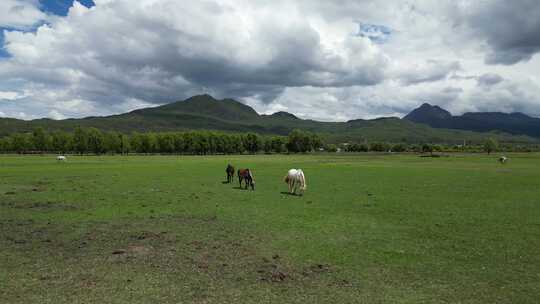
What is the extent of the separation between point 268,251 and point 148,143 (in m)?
152

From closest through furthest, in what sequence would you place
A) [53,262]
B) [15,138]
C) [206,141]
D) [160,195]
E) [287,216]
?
[53,262] → [287,216] → [160,195] → [15,138] → [206,141]

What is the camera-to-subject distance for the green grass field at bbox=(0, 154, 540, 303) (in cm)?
914

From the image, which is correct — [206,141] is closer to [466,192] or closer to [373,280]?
[466,192]

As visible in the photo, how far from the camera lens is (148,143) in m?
155

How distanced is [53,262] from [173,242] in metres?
4.07

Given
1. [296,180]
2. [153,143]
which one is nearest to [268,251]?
Answer: [296,180]

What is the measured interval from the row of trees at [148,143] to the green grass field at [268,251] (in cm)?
13336

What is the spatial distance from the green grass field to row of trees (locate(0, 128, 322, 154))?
133 m

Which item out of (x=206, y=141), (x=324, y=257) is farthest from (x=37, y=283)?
(x=206, y=141)

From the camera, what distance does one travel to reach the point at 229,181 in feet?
120

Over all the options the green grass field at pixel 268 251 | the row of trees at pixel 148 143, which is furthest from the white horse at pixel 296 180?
the row of trees at pixel 148 143

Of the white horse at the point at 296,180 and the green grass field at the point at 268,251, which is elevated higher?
the white horse at the point at 296,180

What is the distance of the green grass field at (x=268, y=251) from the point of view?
360 inches

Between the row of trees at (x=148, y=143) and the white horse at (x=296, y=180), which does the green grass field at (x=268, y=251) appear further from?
the row of trees at (x=148, y=143)
